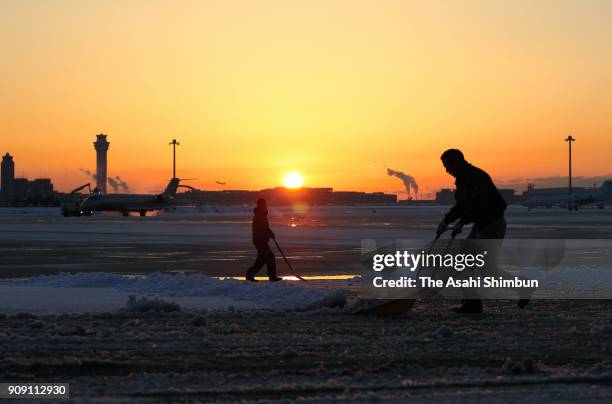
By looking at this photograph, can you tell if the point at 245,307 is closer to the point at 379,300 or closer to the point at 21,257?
the point at 379,300

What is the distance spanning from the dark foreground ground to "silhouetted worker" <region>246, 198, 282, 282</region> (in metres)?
5.42

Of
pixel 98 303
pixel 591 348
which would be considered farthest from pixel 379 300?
pixel 98 303

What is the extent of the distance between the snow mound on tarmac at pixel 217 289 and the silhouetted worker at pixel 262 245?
6.58ft

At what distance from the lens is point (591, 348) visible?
30.0ft

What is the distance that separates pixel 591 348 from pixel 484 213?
347 cm

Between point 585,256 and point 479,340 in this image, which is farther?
point 585,256

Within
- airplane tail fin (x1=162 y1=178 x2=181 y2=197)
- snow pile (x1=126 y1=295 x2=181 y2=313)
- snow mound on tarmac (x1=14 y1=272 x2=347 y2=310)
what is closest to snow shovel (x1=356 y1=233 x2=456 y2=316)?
snow mound on tarmac (x1=14 y1=272 x2=347 y2=310)

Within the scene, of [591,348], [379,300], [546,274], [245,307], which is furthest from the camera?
[546,274]

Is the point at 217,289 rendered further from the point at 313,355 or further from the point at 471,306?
the point at 313,355

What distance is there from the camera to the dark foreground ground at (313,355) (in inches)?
275

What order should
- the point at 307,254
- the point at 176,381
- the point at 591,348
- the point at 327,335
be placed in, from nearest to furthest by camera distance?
the point at 176,381, the point at 591,348, the point at 327,335, the point at 307,254

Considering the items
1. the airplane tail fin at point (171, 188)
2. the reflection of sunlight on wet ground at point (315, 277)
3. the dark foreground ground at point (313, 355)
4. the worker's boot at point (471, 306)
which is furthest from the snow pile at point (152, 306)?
the airplane tail fin at point (171, 188)

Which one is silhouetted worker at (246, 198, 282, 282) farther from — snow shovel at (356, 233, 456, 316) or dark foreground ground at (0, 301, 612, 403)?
snow shovel at (356, 233, 456, 316)

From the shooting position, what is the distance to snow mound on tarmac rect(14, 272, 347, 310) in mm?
12875
